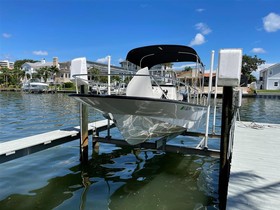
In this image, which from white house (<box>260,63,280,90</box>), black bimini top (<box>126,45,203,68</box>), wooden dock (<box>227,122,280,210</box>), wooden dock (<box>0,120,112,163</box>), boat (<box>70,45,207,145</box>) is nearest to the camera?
wooden dock (<box>227,122,280,210</box>)

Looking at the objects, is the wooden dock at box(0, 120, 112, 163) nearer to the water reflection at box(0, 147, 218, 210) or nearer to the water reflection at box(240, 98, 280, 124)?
the water reflection at box(0, 147, 218, 210)

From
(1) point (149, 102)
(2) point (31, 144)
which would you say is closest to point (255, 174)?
(1) point (149, 102)

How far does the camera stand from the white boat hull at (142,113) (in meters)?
5.23

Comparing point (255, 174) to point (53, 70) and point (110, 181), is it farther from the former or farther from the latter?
point (53, 70)

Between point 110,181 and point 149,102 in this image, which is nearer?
point 149,102

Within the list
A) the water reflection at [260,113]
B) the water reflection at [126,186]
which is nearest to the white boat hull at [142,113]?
the water reflection at [126,186]

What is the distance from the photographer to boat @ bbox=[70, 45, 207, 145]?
17.4 ft

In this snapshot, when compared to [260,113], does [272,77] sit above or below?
above

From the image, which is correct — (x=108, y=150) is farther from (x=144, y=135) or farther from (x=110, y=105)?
(x=110, y=105)

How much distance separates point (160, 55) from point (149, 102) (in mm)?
2959

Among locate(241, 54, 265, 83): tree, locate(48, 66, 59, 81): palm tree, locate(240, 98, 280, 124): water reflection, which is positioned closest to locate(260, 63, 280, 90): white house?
locate(241, 54, 265, 83): tree

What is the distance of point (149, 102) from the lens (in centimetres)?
517

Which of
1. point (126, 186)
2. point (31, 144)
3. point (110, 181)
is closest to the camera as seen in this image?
point (31, 144)

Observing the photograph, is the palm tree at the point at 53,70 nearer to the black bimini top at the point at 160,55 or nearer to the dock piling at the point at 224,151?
the black bimini top at the point at 160,55
